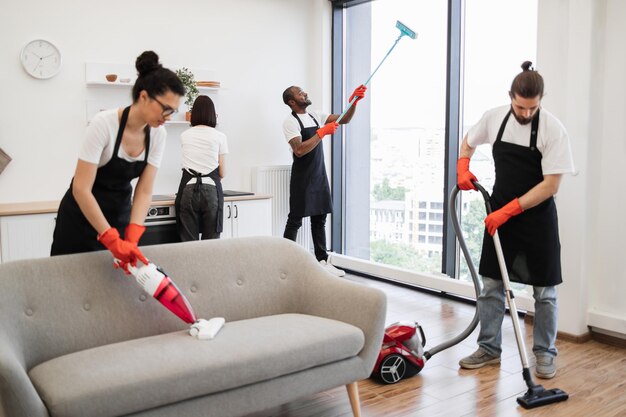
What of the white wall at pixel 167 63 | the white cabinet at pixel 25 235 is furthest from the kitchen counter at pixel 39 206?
the white wall at pixel 167 63

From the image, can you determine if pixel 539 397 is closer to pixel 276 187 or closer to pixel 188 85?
pixel 276 187

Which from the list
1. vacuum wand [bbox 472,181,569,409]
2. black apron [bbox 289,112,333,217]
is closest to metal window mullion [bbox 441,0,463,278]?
black apron [bbox 289,112,333,217]

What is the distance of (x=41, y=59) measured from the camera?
433 centimetres

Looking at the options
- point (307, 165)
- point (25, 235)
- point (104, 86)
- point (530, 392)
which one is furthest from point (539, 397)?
point (104, 86)

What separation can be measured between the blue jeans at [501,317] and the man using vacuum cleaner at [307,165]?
195 cm

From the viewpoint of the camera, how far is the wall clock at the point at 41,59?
14.0 ft

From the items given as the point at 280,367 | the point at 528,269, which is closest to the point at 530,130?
the point at 528,269

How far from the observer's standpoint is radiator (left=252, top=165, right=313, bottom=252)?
5371 mm

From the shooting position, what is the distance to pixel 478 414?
2.62 m

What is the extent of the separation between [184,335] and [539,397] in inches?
61.8

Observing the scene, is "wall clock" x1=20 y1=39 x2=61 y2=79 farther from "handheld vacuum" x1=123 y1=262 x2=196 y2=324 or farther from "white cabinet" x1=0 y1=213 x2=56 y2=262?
"handheld vacuum" x1=123 y1=262 x2=196 y2=324

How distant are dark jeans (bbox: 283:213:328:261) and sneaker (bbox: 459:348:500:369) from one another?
212 centimetres

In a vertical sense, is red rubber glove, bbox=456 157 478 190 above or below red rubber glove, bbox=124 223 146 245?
above

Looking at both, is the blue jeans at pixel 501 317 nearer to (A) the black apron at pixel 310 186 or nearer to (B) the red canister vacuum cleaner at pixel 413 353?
(B) the red canister vacuum cleaner at pixel 413 353
